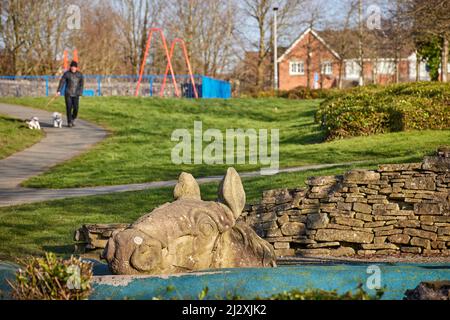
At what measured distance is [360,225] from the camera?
10.6 m

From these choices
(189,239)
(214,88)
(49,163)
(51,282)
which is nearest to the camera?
(51,282)

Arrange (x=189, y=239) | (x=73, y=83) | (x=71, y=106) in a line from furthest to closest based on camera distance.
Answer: (x=71, y=106) → (x=73, y=83) → (x=189, y=239)

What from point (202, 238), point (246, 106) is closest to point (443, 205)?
point (202, 238)

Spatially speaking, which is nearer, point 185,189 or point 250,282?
point 250,282

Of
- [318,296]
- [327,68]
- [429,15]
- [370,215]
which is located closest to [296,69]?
[327,68]

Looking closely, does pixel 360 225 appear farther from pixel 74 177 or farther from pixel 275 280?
pixel 74 177

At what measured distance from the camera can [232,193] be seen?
7.13m

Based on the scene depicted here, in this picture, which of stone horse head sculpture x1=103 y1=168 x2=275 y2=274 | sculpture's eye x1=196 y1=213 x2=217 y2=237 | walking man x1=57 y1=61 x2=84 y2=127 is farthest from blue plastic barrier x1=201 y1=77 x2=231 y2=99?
sculpture's eye x1=196 y1=213 x2=217 y2=237

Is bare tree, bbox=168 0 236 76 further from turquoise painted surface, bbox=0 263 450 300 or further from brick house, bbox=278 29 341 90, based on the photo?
turquoise painted surface, bbox=0 263 450 300

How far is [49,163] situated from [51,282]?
15.9 metres

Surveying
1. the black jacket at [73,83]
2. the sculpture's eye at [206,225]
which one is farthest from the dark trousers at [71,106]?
the sculpture's eye at [206,225]

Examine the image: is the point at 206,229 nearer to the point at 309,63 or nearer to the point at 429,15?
the point at 429,15

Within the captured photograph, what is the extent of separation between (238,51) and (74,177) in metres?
54.5

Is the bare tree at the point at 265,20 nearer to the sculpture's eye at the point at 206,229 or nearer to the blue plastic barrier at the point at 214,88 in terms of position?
the blue plastic barrier at the point at 214,88
